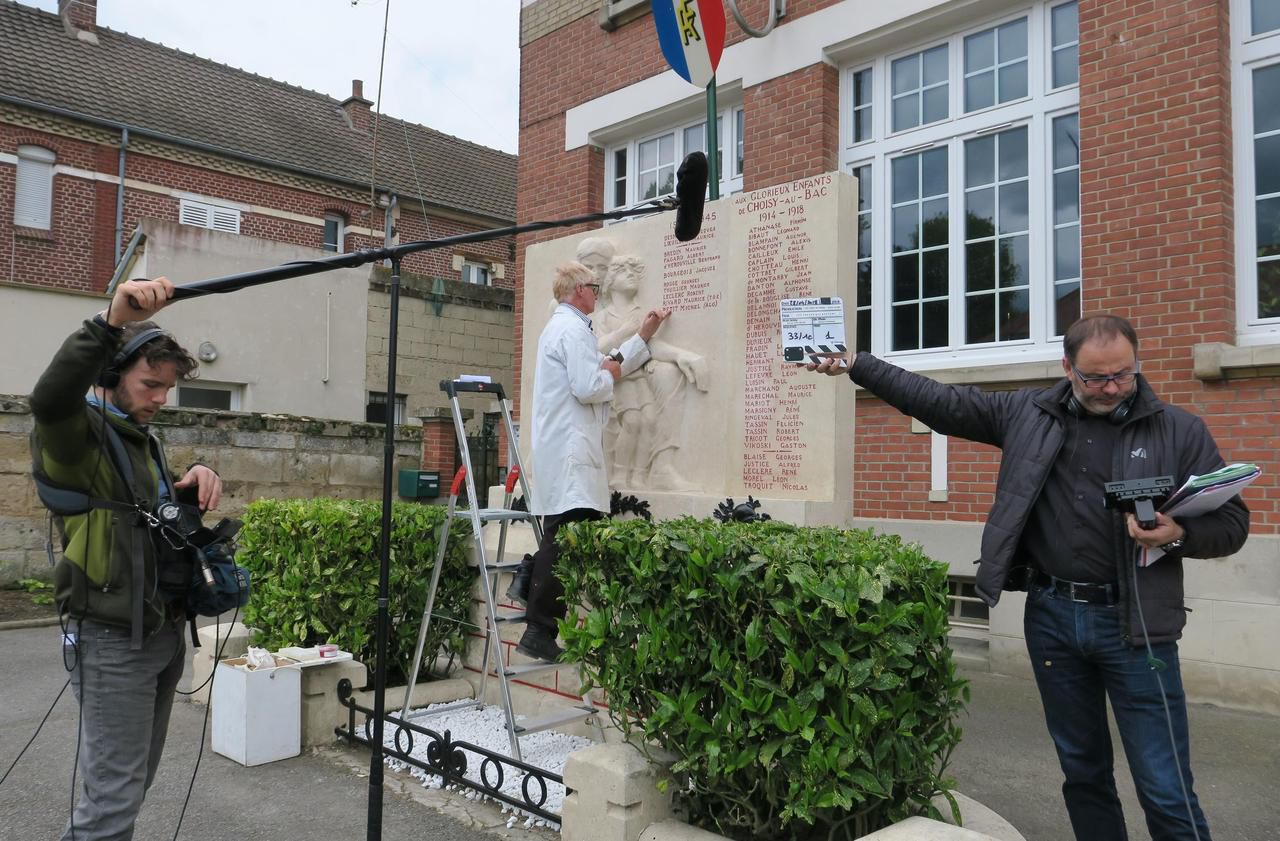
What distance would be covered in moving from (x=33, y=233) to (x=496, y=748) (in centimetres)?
2035

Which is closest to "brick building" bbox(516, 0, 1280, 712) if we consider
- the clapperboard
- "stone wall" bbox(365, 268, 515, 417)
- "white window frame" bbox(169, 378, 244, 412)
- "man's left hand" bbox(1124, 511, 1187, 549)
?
the clapperboard

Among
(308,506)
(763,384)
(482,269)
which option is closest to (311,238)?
(482,269)

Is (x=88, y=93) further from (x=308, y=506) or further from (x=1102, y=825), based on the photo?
(x=1102, y=825)

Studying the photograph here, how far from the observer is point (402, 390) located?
1658 cm

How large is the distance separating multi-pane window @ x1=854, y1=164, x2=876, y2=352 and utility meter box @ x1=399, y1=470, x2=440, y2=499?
6928 millimetres

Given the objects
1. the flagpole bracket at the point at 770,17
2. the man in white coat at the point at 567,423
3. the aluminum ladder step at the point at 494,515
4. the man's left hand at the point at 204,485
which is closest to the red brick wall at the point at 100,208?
the flagpole bracket at the point at 770,17

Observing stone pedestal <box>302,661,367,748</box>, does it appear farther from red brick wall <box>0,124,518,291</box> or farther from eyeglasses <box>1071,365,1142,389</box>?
red brick wall <box>0,124,518,291</box>

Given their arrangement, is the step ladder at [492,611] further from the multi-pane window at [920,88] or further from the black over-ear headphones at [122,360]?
the multi-pane window at [920,88]

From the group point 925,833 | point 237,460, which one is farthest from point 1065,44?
point 237,460

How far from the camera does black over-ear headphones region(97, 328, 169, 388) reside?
2.82 meters

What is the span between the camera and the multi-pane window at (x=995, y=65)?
24.9ft

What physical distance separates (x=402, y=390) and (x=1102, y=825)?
14.8 m

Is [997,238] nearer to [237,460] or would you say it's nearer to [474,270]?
[237,460]

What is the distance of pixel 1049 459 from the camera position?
306 cm
